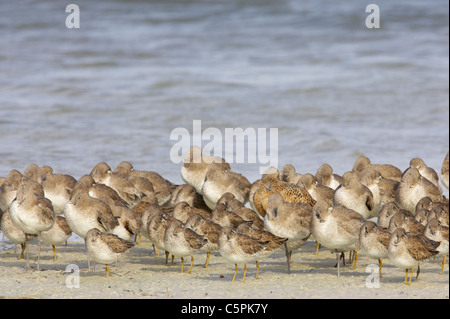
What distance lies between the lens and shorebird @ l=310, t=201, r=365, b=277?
338 inches

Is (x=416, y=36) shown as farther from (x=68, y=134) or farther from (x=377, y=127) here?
(x=68, y=134)

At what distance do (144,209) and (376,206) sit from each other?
3.16 meters

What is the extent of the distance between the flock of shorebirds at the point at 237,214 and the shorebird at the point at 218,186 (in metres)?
0.01

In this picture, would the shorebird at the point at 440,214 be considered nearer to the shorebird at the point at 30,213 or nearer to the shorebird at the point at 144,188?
the shorebird at the point at 144,188

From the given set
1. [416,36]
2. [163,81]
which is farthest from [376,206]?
[416,36]

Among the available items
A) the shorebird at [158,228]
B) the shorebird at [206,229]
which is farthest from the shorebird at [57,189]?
the shorebird at [206,229]

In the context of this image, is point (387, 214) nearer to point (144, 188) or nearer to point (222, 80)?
point (144, 188)

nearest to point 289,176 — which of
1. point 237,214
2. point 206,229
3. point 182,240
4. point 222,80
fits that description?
point 237,214

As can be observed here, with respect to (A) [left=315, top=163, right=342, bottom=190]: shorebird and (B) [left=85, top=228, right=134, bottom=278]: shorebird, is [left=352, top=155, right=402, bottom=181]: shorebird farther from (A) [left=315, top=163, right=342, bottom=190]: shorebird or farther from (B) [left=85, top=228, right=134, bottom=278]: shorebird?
(B) [left=85, top=228, right=134, bottom=278]: shorebird

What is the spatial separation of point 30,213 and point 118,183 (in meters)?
2.33

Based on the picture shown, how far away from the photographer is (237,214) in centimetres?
973

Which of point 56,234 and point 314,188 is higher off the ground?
point 314,188

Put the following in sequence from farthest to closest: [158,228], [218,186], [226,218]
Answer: [218,186] < [226,218] < [158,228]

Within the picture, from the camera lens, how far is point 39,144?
1577 cm
